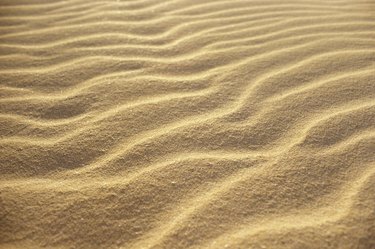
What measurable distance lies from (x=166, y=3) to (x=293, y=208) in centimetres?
210

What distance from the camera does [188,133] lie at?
5.45 ft

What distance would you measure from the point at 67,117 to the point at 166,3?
152 cm

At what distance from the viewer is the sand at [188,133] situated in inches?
51.3

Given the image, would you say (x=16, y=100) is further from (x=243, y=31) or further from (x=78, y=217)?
(x=243, y=31)

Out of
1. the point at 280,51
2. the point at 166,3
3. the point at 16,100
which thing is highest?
the point at 166,3

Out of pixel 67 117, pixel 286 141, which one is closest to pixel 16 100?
pixel 67 117

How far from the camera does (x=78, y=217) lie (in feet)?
4.42

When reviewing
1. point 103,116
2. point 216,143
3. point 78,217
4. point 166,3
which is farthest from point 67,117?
point 166,3

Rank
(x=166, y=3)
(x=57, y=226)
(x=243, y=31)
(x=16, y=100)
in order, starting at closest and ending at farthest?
(x=57, y=226) < (x=16, y=100) < (x=243, y=31) < (x=166, y=3)

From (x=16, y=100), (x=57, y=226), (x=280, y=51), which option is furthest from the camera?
(x=280, y=51)

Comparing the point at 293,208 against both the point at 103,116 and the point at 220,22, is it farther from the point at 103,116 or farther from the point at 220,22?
the point at 220,22

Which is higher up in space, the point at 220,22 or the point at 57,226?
the point at 220,22

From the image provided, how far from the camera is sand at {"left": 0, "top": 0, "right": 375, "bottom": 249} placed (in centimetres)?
130

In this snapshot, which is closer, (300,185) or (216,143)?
(300,185)
